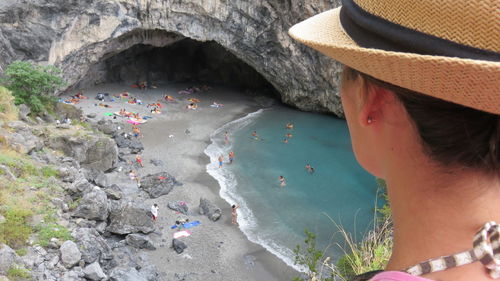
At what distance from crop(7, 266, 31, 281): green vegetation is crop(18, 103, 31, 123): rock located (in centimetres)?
1047

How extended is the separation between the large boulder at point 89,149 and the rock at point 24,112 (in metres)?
2.30

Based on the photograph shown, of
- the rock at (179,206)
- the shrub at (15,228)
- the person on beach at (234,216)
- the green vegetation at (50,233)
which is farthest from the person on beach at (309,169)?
the shrub at (15,228)

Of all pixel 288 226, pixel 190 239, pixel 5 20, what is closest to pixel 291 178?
pixel 288 226

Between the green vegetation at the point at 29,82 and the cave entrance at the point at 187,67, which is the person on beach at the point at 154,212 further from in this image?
the cave entrance at the point at 187,67

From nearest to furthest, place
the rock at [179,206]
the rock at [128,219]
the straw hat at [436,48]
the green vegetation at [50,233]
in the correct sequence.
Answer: the straw hat at [436,48]
the green vegetation at [50,233]
the rock at [128,219]
the rock at [179,206]

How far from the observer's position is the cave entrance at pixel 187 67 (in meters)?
30.5

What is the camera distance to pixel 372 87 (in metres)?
1.14

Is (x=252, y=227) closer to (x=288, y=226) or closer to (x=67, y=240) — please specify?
(x=288, y=226)

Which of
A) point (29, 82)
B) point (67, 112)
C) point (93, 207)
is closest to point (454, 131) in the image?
point (93, 207)

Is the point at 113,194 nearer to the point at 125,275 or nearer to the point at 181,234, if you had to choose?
the point at 181,234

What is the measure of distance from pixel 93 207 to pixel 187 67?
22354 mm

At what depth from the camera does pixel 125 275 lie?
10344 mm

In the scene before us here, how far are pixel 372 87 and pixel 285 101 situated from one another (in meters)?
28.7

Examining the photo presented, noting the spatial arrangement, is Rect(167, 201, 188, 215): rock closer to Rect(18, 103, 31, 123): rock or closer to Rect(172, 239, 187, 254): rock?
Rect(172, 239, 187, 254): rock
